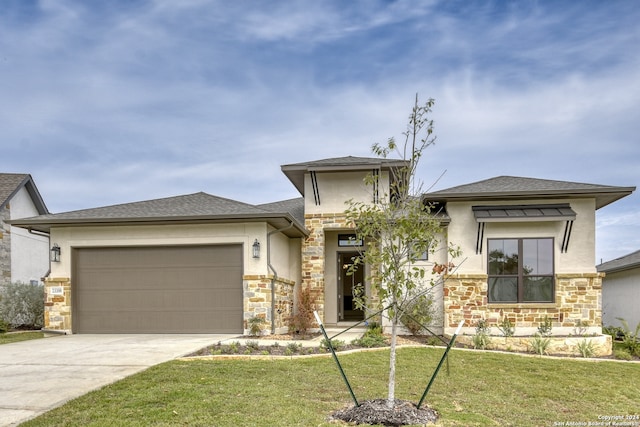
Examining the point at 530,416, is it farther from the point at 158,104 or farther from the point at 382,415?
the point at 158,104

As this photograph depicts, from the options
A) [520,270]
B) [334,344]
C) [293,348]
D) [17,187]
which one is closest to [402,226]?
[293,348]

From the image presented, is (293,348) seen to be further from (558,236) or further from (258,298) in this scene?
(558,236)

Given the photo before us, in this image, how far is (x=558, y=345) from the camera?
36.6 ft

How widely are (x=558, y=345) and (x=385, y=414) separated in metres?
7.47

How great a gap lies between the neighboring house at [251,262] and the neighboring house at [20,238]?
4820mm

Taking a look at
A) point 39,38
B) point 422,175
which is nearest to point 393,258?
point 422,175

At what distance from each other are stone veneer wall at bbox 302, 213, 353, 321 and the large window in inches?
170

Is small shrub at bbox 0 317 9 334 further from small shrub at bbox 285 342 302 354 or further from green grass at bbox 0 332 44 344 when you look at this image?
small shrub at bbox 285 342 302 354

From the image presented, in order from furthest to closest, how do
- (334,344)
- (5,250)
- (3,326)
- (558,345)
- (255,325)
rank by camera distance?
1. (5,250)
2. (3,326)
3. (255,325)
4. (558,345)
5. (334,344)

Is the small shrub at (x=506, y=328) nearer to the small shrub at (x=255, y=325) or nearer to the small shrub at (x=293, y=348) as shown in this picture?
the small shrub at (x=293, y=348)

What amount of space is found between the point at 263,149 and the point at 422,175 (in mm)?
12160

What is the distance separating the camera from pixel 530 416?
5926 millimetres

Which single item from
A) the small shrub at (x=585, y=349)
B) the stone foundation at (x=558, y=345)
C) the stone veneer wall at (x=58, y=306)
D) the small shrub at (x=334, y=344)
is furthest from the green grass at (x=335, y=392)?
the stone veneer wall at (x=58, y=306)

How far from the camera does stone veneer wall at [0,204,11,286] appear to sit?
1680cm
